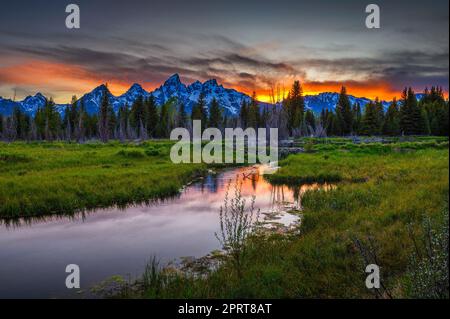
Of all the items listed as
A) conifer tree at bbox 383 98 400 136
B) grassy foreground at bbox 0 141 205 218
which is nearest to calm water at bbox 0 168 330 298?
grassy foreground at bbox 0 141 205 218

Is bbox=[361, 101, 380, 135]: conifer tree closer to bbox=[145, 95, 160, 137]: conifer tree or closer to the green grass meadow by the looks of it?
the green grass meadow

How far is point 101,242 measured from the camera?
36.2ft

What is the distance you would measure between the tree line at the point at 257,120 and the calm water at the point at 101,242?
5880 cm

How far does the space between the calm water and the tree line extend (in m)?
58.8

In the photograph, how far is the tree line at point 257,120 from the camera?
237ft

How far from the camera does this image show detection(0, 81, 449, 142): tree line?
72.2m

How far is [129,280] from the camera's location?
787 cm

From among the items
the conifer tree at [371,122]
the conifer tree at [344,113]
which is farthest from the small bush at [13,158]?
the conifer tree at [344,113]

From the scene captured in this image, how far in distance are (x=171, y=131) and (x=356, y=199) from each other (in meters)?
85.8

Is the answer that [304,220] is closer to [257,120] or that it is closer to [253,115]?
[253,115]

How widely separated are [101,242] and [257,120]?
99.3m

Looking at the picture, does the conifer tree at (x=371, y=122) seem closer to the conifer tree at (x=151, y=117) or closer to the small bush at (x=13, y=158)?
the conifer tree at (x=151, y=117)

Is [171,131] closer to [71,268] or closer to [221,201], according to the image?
[221,201]
